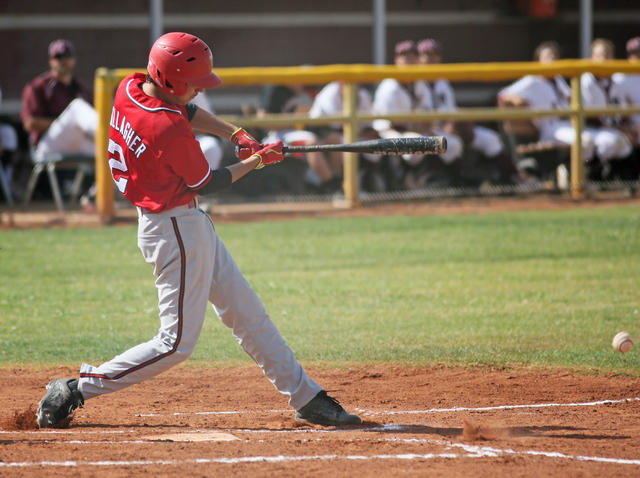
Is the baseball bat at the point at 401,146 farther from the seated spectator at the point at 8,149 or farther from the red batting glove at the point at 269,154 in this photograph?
the seated spectator at the point at 8,149

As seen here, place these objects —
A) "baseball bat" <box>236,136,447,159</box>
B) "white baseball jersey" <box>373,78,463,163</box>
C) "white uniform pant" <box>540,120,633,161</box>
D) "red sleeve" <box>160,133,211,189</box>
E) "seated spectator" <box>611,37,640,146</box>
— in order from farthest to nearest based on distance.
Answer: "seated spectator" <box>611,37,640,146</box> → "white uniform pant" <box>540,120,633,161</box> → "white baseball jersey" <box>373,78,463,163</box> → "baseball bat" <box>236,136,447,159</box> → "red sleeve" <box>160,133,211,189</box>

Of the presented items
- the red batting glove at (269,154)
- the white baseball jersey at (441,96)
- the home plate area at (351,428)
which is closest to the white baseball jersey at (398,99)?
the white baseball jersey at (441,96)

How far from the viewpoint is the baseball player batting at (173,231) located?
367 cm

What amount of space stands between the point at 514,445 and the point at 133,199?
2003 mm

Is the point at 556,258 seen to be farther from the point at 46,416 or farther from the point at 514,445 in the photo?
the point at 46,416

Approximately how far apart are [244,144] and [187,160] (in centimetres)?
62

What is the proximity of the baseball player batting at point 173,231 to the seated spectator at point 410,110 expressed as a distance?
6.61 meters

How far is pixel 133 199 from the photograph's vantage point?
12.5ft

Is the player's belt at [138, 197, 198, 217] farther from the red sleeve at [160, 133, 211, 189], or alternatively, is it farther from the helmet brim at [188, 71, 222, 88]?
the helmet brim at [188, 71, 222, 88]

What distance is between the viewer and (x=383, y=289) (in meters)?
7.12

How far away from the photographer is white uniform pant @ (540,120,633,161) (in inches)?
432

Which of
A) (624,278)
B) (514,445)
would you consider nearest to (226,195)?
(624,278)

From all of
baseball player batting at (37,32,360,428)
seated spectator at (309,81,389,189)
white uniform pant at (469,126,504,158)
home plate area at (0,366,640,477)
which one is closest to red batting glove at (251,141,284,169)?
baseball player batting at (37,32,360,428)

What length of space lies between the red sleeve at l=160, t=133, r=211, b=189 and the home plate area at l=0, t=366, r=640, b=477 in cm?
116
